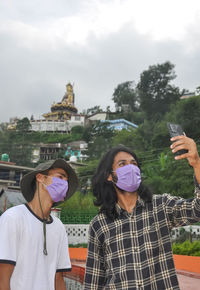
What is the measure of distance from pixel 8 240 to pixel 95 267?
56 centimetres

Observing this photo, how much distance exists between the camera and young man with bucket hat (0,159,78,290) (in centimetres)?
189

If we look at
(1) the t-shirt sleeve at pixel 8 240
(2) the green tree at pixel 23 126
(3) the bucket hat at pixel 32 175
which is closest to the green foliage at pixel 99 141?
(2) the green tree at pixel 23 126

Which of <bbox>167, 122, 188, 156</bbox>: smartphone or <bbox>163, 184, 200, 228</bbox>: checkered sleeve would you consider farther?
<bbox>163, 184, 200, 228</bbox>: checkered sleeve

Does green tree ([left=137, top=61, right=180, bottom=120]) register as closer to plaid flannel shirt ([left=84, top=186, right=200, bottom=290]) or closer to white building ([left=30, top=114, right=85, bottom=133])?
white building ([left=30, top=114, right=85, bottom=133])

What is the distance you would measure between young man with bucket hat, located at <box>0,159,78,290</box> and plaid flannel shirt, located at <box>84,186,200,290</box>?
9.9 inches

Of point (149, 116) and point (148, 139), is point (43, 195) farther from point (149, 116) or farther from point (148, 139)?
point (149, 116)

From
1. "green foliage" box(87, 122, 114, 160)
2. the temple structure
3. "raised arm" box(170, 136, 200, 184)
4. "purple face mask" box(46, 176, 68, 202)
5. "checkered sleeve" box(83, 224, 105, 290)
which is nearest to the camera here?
"raised arm" box(170, 136, 200, 184)

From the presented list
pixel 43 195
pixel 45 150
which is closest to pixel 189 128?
pixel 43 195

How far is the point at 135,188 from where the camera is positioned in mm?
2123

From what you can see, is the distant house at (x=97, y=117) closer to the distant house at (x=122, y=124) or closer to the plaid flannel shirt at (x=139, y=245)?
the distant house at (x=122, y=124)

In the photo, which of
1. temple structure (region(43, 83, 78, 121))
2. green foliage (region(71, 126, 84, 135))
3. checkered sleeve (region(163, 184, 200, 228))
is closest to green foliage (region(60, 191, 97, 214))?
checkered sleeve (region(163, 184, 200, 228))

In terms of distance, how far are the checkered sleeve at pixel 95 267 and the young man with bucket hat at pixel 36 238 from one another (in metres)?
0.23

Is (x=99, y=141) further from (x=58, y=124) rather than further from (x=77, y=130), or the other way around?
(x=58, y=124)

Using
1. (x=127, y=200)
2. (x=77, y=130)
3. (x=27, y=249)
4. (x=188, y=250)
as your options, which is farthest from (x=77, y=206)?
(x=77, y=130)
